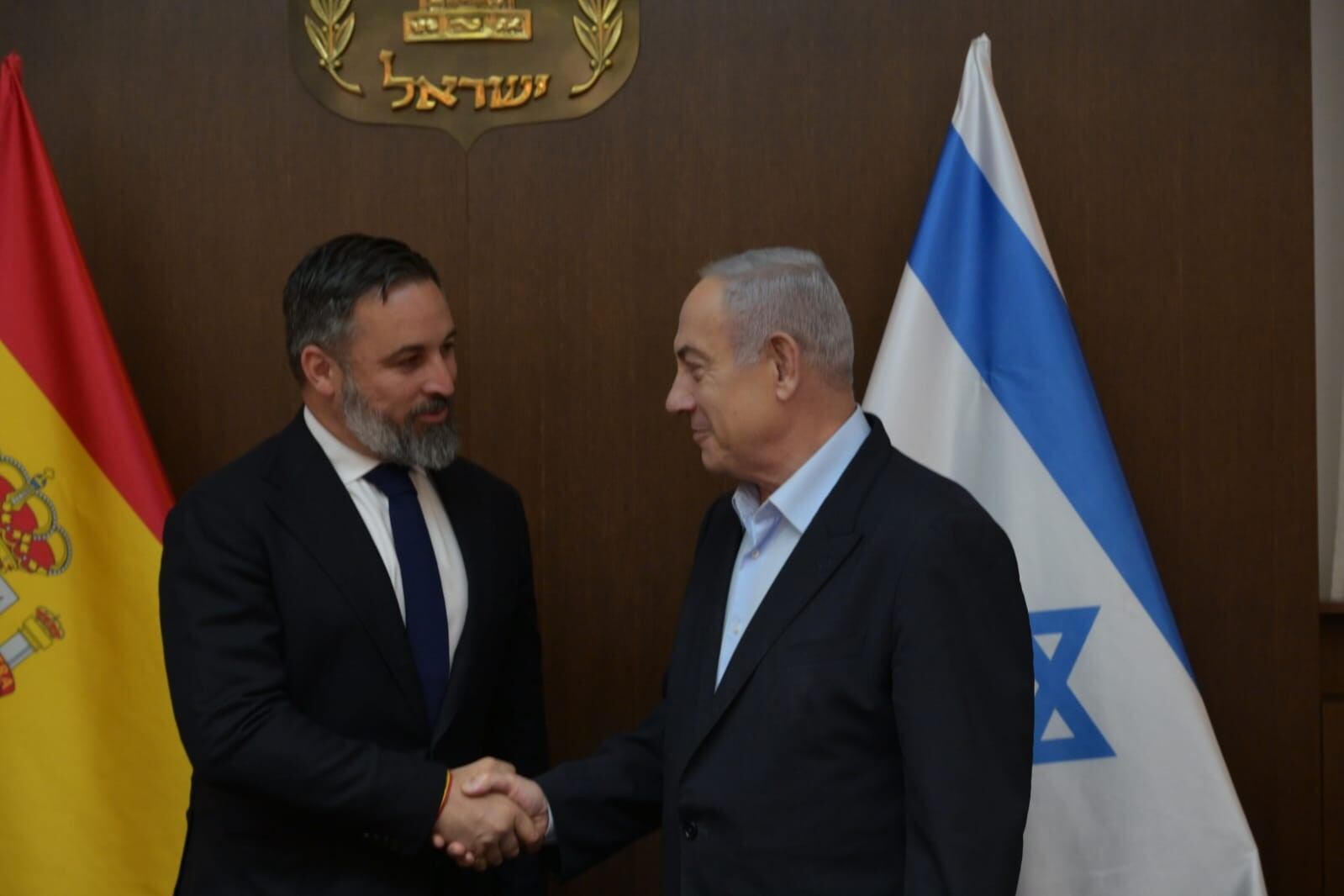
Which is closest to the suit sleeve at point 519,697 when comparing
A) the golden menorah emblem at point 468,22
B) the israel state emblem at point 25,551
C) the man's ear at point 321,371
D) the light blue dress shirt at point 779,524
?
the man's ear at point 321,371

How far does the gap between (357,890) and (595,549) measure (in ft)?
3.44

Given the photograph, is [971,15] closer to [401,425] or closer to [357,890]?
[401,425]

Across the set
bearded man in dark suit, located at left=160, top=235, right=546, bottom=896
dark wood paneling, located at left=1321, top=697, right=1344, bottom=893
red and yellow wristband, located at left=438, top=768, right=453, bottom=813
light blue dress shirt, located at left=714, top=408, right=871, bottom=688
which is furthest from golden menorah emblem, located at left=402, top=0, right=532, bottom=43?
dark wood paneling, located at left=1321, top=697, right=1344, bottom=893

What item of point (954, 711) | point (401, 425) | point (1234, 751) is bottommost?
point (1234, 751)

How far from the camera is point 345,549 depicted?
7.47 feet

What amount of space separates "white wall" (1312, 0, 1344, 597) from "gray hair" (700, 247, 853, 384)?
61.3 inches

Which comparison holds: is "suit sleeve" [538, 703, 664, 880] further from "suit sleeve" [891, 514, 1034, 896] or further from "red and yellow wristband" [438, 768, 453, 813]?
"suit sleeve" [891, 514, 1034, 896]

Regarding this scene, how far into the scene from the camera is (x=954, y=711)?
1688 millimetres

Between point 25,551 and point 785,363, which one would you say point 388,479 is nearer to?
point 785,363

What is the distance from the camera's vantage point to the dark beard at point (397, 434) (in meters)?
2.38

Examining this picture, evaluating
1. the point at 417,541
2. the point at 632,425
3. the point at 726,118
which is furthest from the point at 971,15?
the point at 417,541

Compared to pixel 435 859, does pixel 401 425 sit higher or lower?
higher

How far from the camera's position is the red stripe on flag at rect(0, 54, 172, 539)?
2.91 m

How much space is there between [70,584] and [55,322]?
0.54 meters
